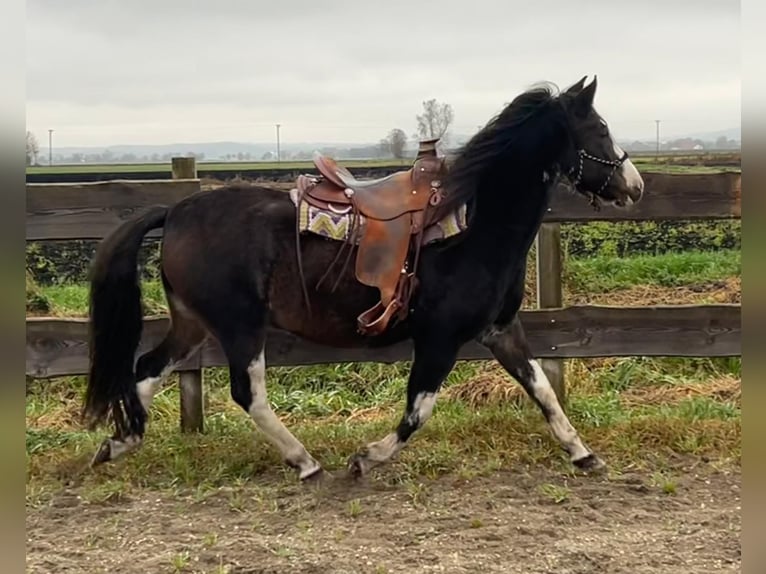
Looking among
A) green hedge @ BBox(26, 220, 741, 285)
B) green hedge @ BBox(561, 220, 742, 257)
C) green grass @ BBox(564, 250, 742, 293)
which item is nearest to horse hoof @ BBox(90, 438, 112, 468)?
green hedge @ BBox(26, 220, 741, 285)

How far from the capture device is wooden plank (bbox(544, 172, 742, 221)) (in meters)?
4.88

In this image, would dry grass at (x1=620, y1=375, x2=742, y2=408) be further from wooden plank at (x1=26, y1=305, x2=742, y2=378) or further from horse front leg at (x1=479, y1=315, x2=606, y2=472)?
horse front leg at (x1=479, y1=315, x2=606, y2=472)

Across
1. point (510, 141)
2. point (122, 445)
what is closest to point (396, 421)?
point (122, 445)

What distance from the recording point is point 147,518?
12.1 feet

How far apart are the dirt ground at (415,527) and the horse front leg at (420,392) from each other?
6.9 inches

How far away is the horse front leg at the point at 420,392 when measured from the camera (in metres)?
3.94

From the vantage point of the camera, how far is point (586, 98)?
395cm

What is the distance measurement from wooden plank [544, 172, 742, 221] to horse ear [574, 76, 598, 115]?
3.08 ft

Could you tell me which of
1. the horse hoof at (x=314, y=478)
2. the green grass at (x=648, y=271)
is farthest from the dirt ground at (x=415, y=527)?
the green grass at (x=648, y=271)

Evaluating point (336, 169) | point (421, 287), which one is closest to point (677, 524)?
point (421, 287)

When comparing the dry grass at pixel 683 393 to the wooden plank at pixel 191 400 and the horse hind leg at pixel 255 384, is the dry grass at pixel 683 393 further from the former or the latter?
the wooden plank at pixel 191 400

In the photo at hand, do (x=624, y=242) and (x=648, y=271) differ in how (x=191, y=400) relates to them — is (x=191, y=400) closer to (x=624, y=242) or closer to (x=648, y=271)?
(x=648, y=271)

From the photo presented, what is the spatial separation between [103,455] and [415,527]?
1766 millimetres

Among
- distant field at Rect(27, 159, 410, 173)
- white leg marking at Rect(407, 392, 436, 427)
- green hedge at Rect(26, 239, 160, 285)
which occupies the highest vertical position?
distant field at Rect(27, 159, 410, 173)
